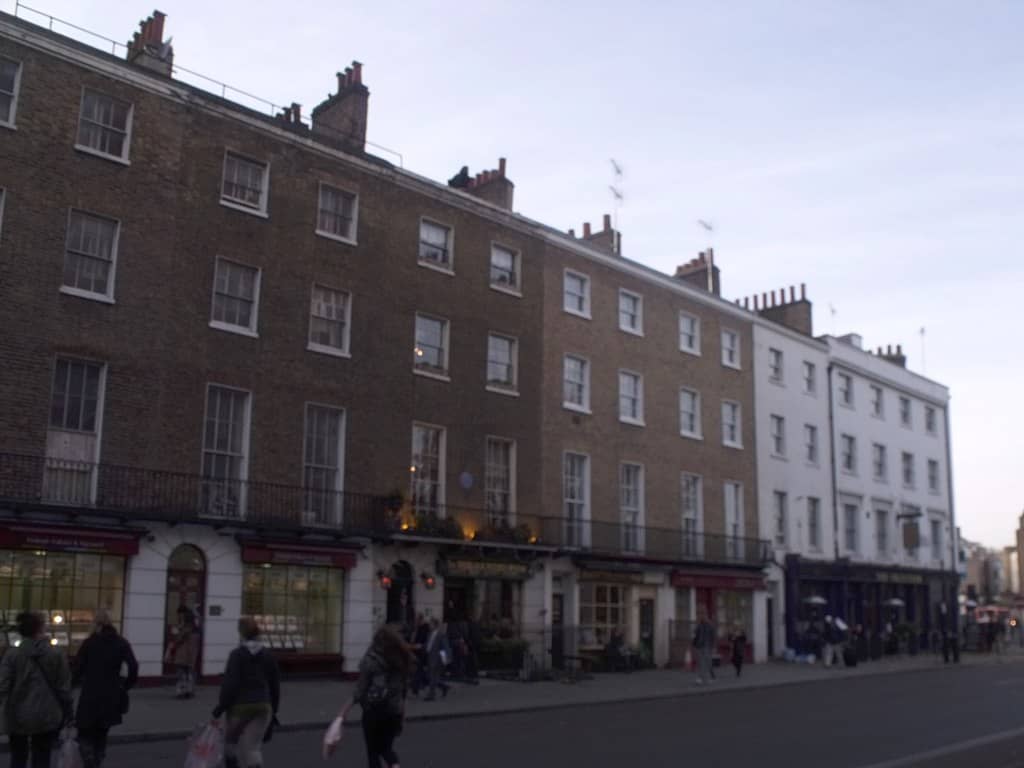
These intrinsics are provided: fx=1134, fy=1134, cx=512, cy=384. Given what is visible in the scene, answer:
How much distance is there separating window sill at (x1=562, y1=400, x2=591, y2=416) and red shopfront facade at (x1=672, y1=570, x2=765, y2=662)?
227 inches

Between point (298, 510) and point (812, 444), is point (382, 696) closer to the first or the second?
point (298, 510)

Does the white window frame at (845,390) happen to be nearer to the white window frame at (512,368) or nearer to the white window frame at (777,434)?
the white window frame at (777,434)

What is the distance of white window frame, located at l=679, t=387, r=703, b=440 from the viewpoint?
1429 inches

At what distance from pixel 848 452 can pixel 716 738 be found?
30332 millimetres

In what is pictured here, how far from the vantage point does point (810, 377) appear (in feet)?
140

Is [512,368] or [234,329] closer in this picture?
[234,329]

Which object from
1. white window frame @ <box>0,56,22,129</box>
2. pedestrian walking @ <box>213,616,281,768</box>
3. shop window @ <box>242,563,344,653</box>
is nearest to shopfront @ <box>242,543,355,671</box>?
shop window @ <box>242,563,344,653</box>

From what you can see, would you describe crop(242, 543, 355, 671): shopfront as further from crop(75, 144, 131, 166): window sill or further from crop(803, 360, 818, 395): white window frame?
crop(803, 360, 818, 395): white window frame

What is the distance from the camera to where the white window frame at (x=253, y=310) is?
24.1 metres

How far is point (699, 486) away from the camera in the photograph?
36.5 m

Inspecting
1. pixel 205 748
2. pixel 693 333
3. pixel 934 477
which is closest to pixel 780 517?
pixel 693 333

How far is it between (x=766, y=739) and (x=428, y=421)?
14.4 m

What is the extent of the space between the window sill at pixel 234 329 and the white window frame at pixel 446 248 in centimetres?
547

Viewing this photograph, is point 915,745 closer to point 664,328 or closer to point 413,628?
point 413,628
